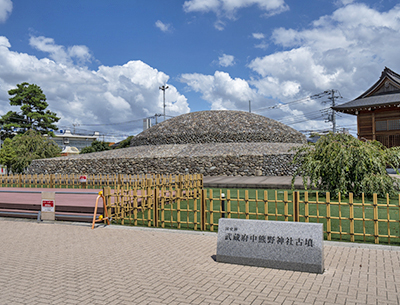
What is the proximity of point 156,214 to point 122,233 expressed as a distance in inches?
43.0

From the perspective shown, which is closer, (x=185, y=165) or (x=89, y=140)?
(x=185, y=165)

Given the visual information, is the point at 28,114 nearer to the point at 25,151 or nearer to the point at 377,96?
the point at 25,151

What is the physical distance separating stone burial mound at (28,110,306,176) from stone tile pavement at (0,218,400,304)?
16707 millimetres

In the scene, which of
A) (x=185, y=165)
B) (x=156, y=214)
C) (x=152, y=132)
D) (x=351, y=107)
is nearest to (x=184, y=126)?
(x=152, y=132)

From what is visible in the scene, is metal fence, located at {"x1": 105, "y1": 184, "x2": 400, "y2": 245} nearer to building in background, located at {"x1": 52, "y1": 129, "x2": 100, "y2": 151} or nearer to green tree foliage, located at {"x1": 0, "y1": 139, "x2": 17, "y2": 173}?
green tree foliage, located at {"x1": 0, "y1": 139, "x2": 17, "y2": 173}

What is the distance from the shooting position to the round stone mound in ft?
99.1

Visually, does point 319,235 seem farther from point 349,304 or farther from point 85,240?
point 85,240

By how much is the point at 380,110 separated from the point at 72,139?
291 ft

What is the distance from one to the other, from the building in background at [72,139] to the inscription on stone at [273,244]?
91495mm

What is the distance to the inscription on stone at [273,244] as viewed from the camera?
16.1 ft

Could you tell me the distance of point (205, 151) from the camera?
26328mm

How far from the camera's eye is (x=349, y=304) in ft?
12.4

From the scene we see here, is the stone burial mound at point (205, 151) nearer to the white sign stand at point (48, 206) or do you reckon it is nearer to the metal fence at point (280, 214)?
the metal fence at point (280, 214)

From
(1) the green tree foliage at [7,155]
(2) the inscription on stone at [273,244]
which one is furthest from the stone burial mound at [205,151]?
(2) the inscription on stone at [273,244]
